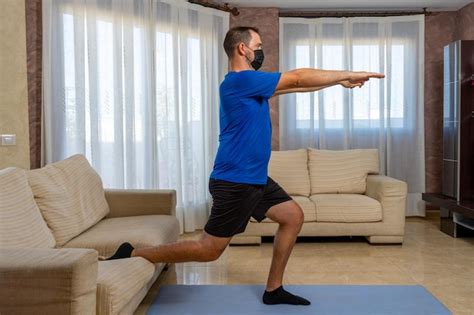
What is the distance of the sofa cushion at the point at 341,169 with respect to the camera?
498 centimetres

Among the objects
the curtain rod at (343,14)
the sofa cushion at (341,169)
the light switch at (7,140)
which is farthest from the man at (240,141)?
→ the curtain rod at (343,14)

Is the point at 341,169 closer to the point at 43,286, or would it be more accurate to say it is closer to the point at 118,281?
the point at 118,281

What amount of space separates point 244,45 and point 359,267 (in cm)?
199

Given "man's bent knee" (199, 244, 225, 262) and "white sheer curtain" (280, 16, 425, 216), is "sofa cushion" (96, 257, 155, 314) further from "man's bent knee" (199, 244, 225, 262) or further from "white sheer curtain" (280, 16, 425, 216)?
"white sheer curtain" (280, 16, 425, 216)

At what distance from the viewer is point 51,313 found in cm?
178

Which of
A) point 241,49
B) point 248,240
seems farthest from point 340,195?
point 241,49

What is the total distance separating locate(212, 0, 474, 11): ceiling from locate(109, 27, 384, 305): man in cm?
288

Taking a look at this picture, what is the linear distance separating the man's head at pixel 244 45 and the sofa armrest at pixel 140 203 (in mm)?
1408

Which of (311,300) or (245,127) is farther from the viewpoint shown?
(311,300)

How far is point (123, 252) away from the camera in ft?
8.50

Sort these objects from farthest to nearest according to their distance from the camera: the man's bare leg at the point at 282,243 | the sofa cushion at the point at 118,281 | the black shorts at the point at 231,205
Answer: the man's bare leg at the point at 282,243 < the black shorts at the point at 231,205 < the sofa cushion at the point at 118,281

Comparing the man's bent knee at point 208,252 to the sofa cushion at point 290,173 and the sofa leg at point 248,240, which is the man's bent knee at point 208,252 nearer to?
the sofa leg at point 248,240

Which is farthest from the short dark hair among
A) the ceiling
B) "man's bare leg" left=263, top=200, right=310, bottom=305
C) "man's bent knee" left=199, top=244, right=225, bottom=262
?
the ceiling

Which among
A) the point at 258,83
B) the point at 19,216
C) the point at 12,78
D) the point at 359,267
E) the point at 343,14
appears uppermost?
the point at 343,14
